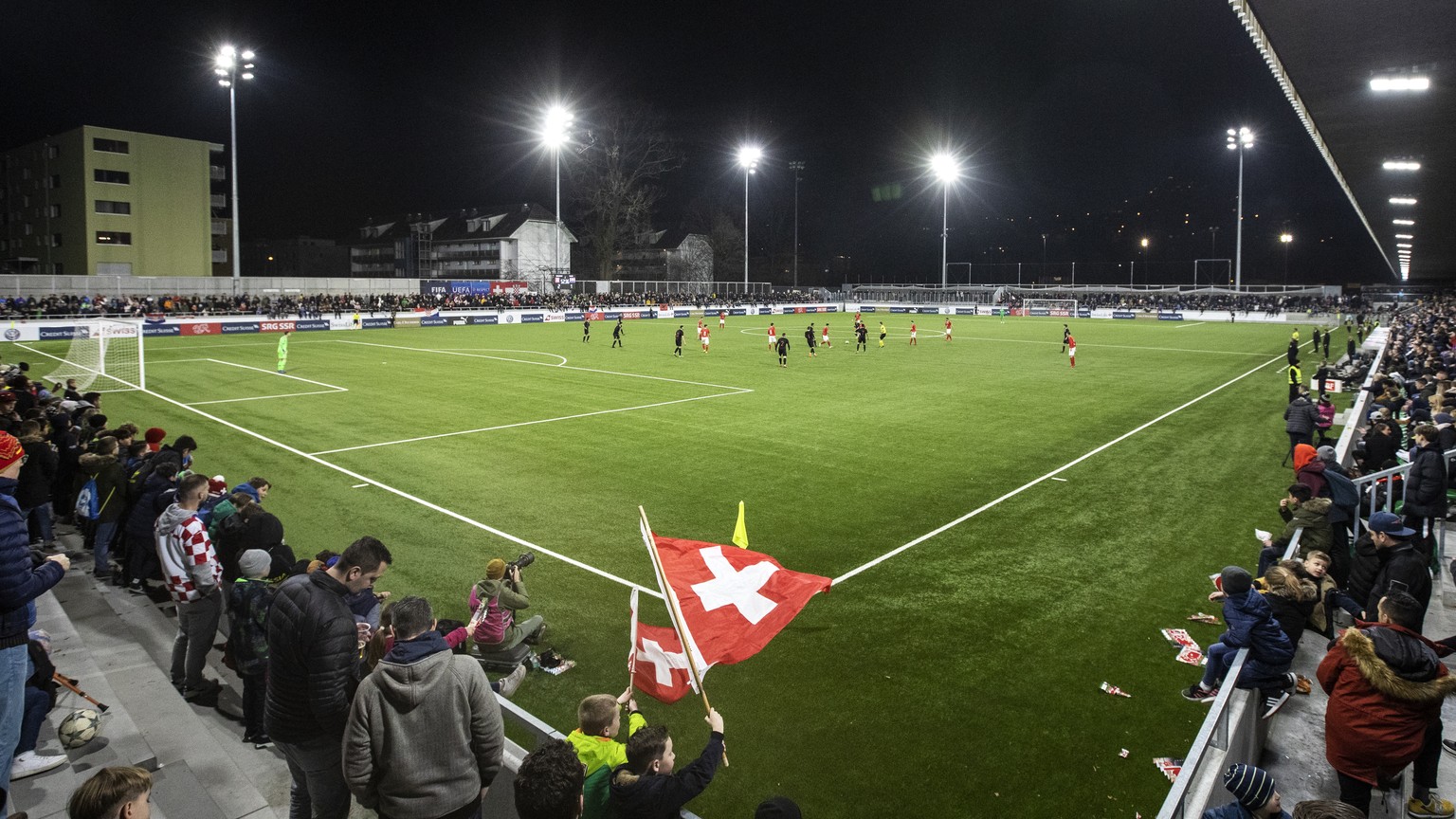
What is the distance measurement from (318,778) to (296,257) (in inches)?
5025

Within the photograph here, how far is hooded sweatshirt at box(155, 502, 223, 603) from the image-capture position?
6.95m

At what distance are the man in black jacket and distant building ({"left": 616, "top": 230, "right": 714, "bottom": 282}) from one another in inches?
3930

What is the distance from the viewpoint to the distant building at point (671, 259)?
10562cm

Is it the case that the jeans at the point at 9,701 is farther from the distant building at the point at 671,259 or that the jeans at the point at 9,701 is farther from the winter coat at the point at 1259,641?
the distant building at the point at 671,259

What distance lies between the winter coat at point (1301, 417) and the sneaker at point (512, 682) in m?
16.1

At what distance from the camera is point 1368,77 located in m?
13.8

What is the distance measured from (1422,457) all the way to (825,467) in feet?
29.8

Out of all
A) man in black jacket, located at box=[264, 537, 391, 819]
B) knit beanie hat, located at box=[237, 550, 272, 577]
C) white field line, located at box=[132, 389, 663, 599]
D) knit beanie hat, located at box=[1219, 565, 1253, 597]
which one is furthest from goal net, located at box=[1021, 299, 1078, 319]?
man in black jacket, located at box=[264, 537, 391, 819]

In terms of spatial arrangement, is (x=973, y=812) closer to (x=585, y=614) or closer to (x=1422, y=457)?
(x=585, y=614)

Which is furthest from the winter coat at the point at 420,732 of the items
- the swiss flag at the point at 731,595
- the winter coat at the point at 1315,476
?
the winter coat at the point at 1315,476

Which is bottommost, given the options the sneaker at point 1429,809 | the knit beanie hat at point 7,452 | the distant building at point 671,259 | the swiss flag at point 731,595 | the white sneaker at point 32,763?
the sneaker at point 1429,809

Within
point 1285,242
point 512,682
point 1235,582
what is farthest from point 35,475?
point 1285,242

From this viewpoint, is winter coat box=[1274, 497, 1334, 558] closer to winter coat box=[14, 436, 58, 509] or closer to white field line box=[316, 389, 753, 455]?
winter coat box=[14, 436, 58, 509]

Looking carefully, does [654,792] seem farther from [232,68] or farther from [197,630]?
[232,68]
